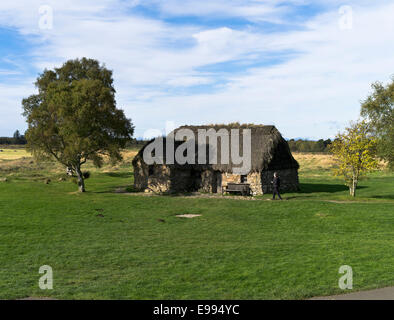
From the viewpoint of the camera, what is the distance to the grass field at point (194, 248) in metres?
10.7

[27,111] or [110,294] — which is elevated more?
[27,111]

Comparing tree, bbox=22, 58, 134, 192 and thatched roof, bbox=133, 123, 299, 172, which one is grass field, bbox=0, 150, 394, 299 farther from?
tree, bbox=22, 58, 134, 192

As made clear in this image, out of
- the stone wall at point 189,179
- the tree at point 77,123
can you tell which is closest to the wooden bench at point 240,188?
the stone wall at point 189,179

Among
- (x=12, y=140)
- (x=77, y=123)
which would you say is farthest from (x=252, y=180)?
(x=12, y=140)

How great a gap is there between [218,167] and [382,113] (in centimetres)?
1580

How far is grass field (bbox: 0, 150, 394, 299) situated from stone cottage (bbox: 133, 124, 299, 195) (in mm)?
6435

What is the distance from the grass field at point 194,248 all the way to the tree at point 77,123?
8.09 meters

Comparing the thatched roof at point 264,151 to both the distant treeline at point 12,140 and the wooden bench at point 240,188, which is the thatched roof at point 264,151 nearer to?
the wooden bench at point 240,188

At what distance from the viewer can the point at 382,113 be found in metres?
32.4

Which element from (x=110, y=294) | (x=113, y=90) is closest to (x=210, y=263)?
(x=110, y=294)

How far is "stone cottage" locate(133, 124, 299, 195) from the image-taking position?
34.7 m

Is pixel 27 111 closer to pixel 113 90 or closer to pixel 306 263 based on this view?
pixel 113 90
